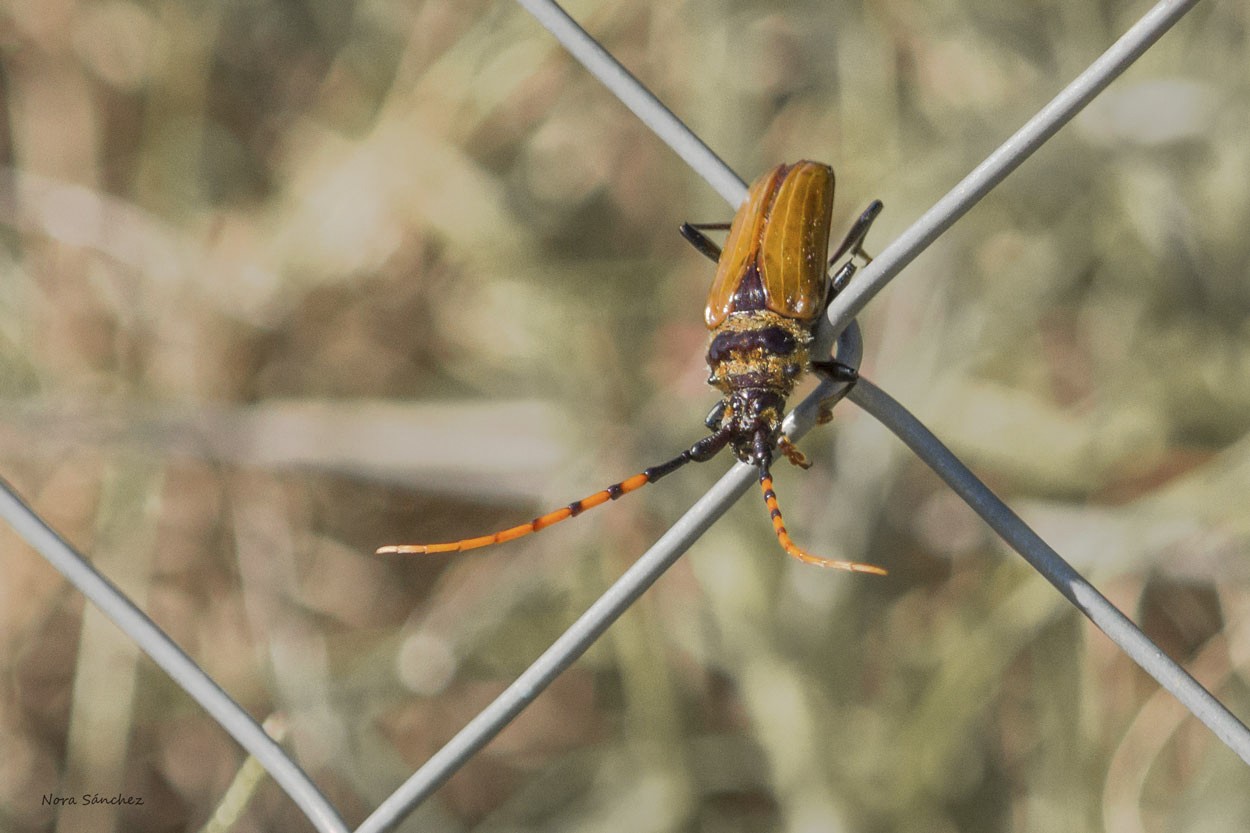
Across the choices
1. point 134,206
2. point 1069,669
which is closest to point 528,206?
point 134,206

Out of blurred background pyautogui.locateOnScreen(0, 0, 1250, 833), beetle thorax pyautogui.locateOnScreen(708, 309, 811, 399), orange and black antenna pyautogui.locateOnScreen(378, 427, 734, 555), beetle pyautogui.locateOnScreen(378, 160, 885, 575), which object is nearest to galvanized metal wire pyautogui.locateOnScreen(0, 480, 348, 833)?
orange and black antenna pyautogui.locateOnScreen(378, 427, 734, 555)

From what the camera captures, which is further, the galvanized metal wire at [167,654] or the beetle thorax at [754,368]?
the beetle thorax at [754,368]

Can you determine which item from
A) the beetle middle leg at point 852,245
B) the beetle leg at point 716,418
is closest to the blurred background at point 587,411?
the beetle middle leg at point 852,245

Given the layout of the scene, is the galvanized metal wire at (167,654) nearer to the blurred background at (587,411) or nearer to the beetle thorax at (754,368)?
the beetle thorax at (754,368)

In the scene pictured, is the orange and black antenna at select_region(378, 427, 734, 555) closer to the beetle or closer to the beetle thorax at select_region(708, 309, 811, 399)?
the beetle

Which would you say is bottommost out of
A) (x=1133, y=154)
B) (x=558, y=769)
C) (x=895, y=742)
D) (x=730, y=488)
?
(x=730, y=488)

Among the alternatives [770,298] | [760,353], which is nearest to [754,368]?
[760,353]

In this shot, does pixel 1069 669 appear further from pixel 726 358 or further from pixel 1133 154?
pixel 726 358
